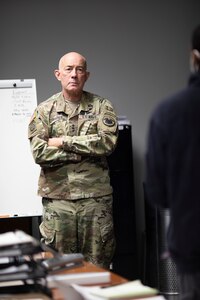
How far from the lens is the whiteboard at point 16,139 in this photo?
4.38 m

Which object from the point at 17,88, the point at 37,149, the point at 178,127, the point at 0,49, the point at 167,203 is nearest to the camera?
the point at 178,127

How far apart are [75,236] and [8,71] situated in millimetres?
1880

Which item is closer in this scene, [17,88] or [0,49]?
[17,88]

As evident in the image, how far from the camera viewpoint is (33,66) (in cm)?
488

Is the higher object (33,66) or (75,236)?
(33,66)

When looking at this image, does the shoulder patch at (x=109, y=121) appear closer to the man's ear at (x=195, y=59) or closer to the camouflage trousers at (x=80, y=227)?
the camouflage trousers at (x=80, y=227)

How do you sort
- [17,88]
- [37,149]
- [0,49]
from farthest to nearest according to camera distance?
[0,49]
[17,88]
[37,149]

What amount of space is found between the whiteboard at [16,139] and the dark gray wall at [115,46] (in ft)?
1.62

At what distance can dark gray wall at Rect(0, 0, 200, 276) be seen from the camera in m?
4.86

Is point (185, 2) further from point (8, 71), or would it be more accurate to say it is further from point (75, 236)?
→ point (75, 236)

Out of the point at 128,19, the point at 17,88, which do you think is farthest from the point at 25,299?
the point at 128,19

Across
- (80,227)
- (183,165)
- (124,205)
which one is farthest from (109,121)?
(183,165)

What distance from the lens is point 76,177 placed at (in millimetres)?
3559

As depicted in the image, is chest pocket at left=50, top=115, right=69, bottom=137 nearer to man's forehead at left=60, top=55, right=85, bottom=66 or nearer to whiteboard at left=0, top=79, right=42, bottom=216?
man's forehead at left=60, top=55, right=85, bottom=66
